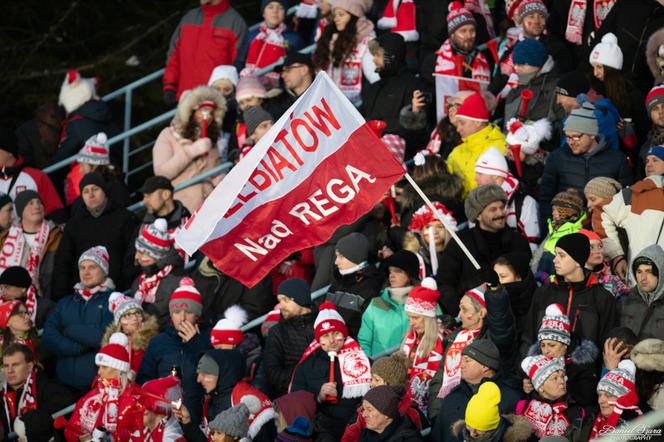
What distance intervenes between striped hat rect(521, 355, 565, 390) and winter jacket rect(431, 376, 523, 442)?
187 millimetres

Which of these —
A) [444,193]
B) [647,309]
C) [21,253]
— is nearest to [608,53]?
[444,193]

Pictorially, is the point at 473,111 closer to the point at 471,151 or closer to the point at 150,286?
the point at 471,151

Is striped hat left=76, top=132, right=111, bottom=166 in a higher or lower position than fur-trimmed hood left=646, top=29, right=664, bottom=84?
lower

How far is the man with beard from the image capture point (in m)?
13.6

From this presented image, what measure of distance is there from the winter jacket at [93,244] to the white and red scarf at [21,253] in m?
0.24

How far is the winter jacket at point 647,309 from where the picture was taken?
39.9 ft

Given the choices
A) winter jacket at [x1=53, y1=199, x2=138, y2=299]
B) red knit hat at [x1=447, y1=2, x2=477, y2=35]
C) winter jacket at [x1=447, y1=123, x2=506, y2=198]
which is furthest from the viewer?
red knit hat at [x1=447, y1=2, x2=477, y2=35]

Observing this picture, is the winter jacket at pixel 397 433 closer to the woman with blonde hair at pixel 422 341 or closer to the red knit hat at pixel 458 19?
the woman with blonde hair at pixel 422 341

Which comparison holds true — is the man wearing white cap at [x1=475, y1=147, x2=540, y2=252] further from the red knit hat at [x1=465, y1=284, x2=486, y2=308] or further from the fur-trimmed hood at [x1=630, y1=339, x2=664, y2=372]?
the fur-trimmed hood at [x1=630, y1=339, x2=664, y2=372]

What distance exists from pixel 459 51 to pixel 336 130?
4.26m

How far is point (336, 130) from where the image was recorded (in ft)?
39.8

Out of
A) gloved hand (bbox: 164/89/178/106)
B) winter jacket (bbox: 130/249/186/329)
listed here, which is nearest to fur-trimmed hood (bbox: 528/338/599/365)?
winter jacket (bbox: 130/249/186/329)

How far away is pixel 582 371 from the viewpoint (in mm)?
12023

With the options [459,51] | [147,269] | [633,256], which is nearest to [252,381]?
[147,269]
